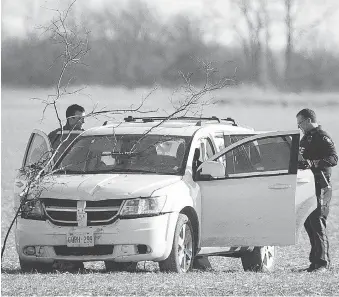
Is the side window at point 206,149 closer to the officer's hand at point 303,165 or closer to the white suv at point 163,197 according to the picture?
the white suv at point 163,197

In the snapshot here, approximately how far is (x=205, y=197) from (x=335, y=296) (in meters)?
2.68

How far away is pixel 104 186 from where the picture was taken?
472 inches

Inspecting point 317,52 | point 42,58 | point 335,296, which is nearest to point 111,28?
point 42,58

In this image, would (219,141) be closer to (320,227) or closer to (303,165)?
(303,165)

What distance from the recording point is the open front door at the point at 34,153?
42.4 feet

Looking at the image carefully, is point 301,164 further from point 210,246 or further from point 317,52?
point 317,52

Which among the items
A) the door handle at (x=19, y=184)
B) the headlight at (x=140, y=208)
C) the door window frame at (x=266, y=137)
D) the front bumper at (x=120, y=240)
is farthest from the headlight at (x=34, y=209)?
the door window frame at (x=266, y=137)

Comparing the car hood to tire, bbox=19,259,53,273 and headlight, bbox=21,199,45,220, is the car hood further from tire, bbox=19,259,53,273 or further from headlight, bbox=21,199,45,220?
tire, bbox=19,259,53,273

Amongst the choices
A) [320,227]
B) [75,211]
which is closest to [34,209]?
[75,211]

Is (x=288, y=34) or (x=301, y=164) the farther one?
(x=288, y=34)

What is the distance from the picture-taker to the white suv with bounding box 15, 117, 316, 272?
1185cm

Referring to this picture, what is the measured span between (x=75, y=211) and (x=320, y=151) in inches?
112

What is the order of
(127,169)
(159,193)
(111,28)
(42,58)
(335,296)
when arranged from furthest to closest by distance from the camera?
(111,28)
(42,58)
(127,169)
(159,193)
(335,296)

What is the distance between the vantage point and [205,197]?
12.6 meters
